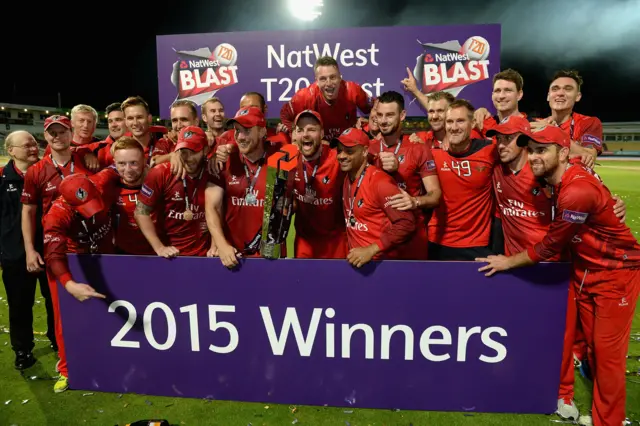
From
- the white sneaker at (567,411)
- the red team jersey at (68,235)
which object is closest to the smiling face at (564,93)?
the white sneaker at (567,411)

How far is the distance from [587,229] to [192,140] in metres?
3.38

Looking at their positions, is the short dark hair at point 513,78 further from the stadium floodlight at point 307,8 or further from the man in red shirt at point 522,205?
the stadium floodlight at point 307,8

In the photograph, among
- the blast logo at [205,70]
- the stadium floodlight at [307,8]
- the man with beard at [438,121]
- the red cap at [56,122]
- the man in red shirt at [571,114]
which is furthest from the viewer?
the stadium floodlight at [307,8]

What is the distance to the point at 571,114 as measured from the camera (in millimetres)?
4539

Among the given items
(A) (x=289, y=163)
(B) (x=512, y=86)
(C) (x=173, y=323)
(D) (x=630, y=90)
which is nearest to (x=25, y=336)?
(C) (x=173, y=323)

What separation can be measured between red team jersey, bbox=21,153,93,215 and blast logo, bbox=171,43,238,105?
237cm

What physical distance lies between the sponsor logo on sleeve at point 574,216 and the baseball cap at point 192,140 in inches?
121

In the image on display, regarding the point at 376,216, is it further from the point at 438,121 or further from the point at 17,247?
the point at 17,247

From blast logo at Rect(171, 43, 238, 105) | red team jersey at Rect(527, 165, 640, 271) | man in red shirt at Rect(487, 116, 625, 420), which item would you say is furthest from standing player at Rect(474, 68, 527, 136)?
blast logo at Rect(171, 43, 238, 105)

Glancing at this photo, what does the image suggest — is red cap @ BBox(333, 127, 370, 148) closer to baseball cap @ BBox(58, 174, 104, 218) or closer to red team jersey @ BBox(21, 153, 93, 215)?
baseball cap @ BBox(58, 174, 104, 218)

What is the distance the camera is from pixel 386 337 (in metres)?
3.25

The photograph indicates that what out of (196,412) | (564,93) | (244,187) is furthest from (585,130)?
(196,412)

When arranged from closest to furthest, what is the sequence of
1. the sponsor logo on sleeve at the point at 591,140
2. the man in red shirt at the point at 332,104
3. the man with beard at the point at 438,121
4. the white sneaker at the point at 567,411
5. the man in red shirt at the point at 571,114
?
the white sneaker at the point at 567,411
the sponsor logo on sleeve at the point at 591,140
the man in red shirt at the point at 571,114
the man with beard at the point at 438,121
the man in red shirt at the point at 332,104

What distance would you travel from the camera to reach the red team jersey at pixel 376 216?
3.23 metres
